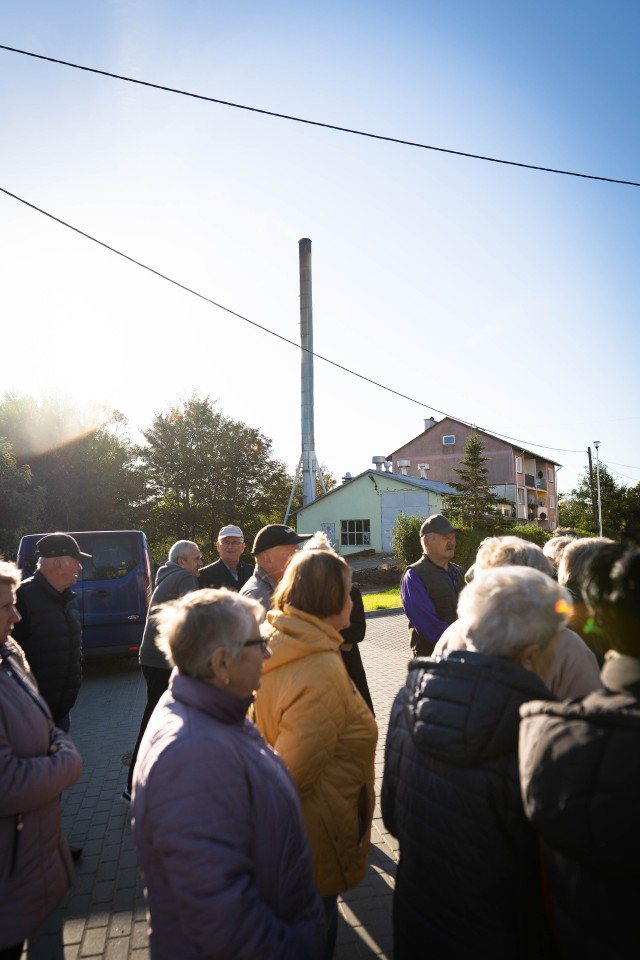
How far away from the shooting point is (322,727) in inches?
89.1

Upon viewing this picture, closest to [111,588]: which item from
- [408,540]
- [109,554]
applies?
[109,554]

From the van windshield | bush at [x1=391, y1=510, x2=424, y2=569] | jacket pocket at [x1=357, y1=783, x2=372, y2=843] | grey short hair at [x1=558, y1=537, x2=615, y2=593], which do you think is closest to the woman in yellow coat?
jacket pocket at [x1=357, y1=783, x2=372, y2=843]

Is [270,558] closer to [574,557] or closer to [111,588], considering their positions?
[574,557]

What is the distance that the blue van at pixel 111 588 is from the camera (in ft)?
30.7

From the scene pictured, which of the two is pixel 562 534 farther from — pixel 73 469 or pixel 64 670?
pixel 73 469

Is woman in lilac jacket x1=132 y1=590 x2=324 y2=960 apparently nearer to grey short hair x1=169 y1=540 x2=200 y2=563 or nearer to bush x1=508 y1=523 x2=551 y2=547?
grey short hair x1=169 y1=540 x2=200 y2=563

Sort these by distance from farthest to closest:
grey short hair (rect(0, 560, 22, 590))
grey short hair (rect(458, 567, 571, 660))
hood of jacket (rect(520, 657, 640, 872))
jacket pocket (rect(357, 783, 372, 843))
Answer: grey short hair (rect(0, 560, 22, 590)) → jacket pocket (rect(357, 783, 372, 843)) → grey short hair (rect(458, 567, 571, 660)) → hood of jacket (rect(520, 657, 640, 872))

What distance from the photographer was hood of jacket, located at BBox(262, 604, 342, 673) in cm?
236

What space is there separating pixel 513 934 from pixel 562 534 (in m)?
4.35

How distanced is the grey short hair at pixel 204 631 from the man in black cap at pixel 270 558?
2262 millimetres

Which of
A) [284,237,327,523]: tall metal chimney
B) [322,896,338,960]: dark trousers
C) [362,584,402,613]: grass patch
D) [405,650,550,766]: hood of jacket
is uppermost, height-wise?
[284,237,327,523]: tall metal chimney

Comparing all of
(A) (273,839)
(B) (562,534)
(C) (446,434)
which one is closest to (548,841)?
(A) (273,839)

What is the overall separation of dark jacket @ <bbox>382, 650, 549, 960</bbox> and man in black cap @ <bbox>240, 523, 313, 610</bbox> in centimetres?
238

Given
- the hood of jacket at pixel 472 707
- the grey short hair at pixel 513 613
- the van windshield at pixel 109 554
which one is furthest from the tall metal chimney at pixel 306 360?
the hood of jacket at pixel 472 707
